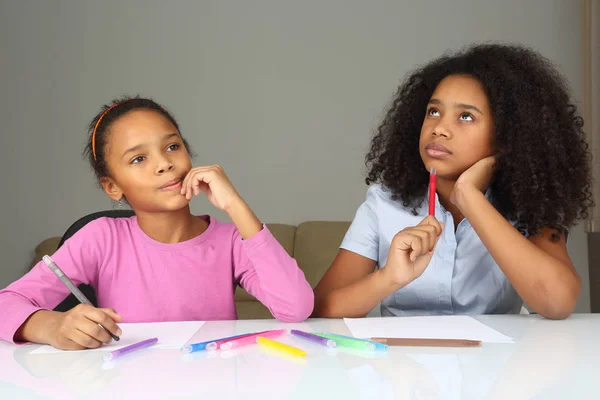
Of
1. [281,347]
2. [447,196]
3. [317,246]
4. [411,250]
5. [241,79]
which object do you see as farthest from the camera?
[241,79]

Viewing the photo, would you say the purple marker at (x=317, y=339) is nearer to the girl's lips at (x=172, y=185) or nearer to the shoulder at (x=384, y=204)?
the girl's lips at (x=172, y=185)

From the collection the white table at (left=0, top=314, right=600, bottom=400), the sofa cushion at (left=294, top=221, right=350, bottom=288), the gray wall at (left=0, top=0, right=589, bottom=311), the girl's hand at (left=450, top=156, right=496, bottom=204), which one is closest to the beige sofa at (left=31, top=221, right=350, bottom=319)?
the sofa cushion at (left=294, top=221, right=350, bottom=288)

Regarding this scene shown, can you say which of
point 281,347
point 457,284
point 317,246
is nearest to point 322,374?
point 281,347

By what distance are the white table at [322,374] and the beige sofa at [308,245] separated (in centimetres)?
208

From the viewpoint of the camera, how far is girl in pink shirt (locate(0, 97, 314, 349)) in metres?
1.17

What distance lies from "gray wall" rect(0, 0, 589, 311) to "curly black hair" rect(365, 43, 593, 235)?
6.07 feet

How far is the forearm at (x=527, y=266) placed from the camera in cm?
115

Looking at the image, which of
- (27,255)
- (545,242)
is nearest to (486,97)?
(545,242)

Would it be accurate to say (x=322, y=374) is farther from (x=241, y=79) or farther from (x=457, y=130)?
(x=241, y=79)

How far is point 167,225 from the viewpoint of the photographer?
4.35 feet

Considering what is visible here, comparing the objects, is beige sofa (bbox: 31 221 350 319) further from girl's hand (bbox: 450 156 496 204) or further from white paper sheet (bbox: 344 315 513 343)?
white paper sheet (bbox: 344 315 513 343)

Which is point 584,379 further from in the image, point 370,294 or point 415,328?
point 370,294

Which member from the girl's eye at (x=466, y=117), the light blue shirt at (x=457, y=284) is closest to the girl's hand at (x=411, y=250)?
the light blue shirt at (x=457, y=284)

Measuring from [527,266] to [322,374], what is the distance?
613mm
